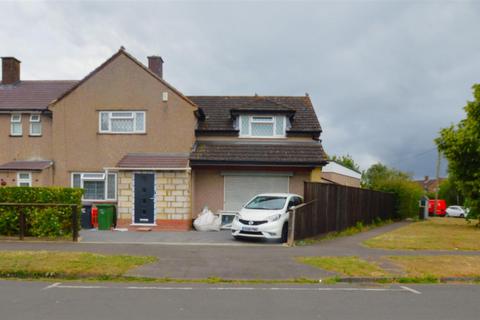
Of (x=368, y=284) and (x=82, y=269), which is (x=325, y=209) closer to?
(x=368, y=284)

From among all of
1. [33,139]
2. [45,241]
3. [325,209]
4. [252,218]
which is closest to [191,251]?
[252,218]

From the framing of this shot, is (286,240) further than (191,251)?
Yes

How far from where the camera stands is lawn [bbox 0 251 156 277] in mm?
8602

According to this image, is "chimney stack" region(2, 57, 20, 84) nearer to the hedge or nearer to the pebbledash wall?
the pebbledash wall

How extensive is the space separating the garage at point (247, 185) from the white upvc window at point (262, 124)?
215 centimetres

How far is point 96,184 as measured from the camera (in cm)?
1850

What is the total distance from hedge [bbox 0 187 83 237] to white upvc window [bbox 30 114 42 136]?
6.79 metres

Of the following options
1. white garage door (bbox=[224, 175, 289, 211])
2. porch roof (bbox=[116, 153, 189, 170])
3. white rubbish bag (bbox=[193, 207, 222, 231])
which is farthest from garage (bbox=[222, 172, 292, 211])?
porch roof (bbox=[116, 153, 189, 170])

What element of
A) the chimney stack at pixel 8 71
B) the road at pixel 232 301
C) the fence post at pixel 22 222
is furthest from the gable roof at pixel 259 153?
the chimney stack at pixel 8 71

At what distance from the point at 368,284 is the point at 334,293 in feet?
4.20

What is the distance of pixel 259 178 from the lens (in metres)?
18.6

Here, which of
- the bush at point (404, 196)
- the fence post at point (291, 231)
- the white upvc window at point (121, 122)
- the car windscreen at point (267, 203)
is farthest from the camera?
the bush at point (404, 196)

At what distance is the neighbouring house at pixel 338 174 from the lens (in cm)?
3179

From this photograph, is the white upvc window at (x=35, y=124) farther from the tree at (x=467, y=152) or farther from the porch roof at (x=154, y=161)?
the tree at (x=467, y=152)
